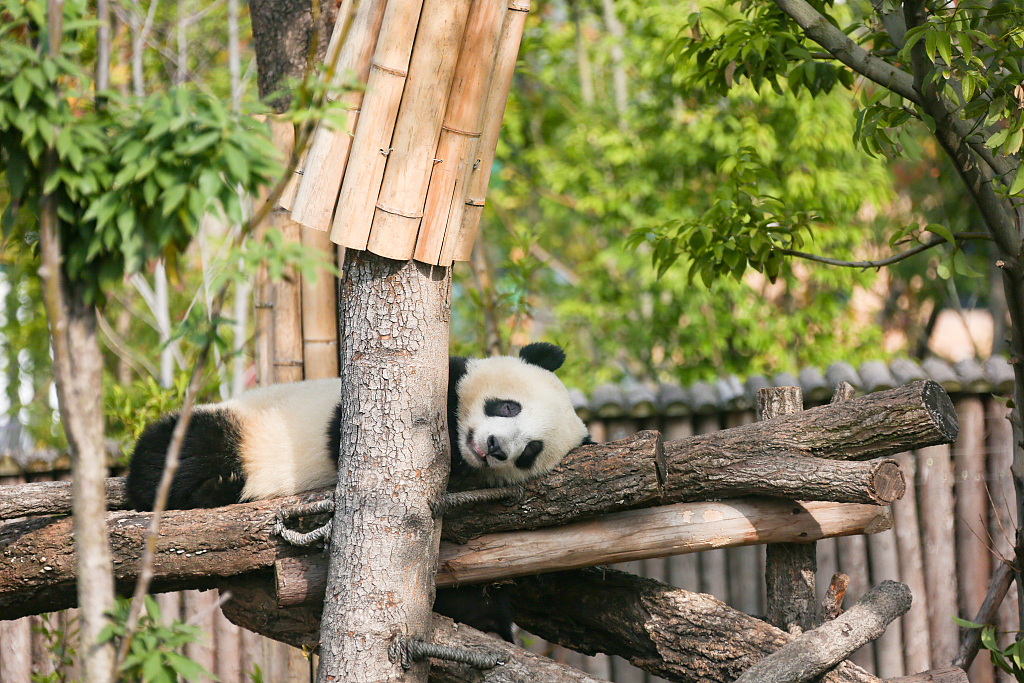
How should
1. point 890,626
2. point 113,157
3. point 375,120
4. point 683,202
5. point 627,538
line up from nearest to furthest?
point 113,157 < point 375,120 < point 627,538 < point 890,626 < point 683,202

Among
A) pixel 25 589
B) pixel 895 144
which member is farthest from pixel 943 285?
pixel 25 589

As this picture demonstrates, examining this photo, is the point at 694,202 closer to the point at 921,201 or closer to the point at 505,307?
the point at 505,307

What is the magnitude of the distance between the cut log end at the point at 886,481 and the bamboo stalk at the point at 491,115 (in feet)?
4.50

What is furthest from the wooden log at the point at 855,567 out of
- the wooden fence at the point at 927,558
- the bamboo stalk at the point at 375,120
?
the bamboo stalk at the point at 375,120

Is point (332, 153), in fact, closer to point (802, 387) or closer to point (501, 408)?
point (501, 408)

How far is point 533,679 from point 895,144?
2138 millimetres

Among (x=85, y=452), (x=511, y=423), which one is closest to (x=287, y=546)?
(x=511, y=423)

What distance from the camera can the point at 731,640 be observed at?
2.49 meters

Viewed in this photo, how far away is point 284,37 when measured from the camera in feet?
10.8

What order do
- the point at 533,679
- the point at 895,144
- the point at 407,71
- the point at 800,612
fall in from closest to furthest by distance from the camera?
1. the point at 407,71
2. the point at 533,679
3. the point at 895,144
4. the point at 800,612

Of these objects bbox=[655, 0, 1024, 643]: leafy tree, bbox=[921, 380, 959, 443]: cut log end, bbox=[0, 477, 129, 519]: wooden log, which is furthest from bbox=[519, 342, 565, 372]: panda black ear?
bbox=[0, 477, 129, 519]: wooden log

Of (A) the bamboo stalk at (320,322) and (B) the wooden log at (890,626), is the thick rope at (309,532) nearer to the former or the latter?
(A) the bamboo stalk at (320,322)

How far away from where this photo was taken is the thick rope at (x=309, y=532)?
2.23m

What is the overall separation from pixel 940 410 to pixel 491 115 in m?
1.61
